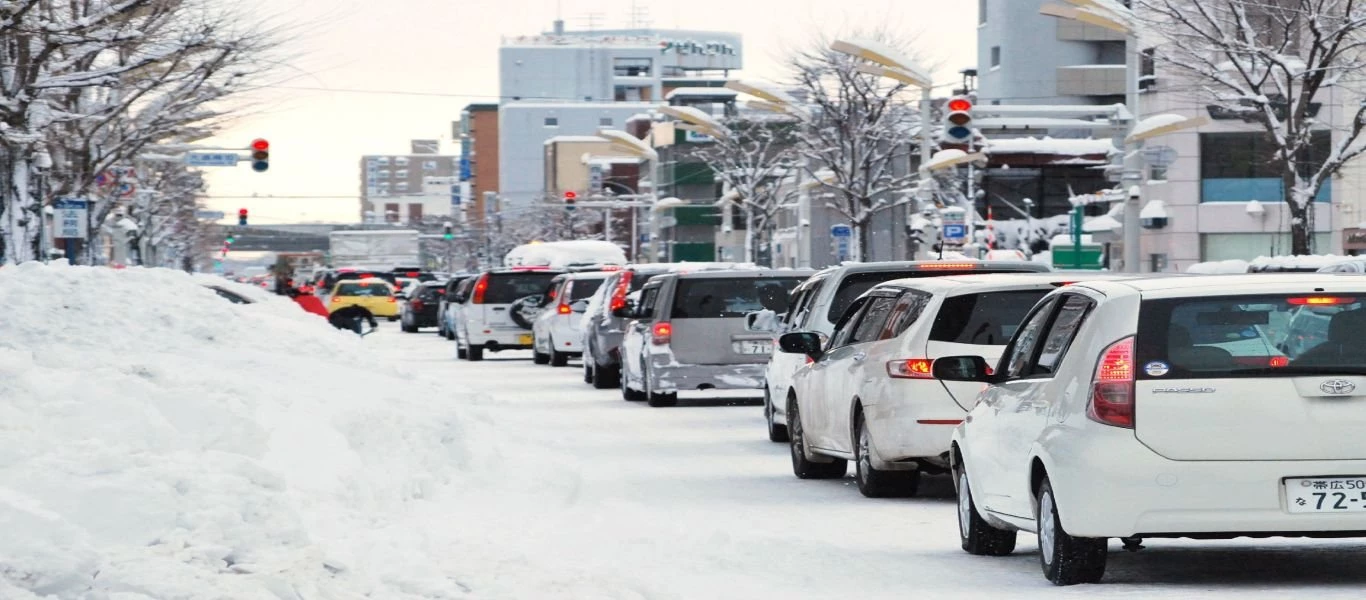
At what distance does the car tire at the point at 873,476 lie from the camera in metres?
13.6

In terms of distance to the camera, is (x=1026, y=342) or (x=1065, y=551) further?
(x=1026, y=342)

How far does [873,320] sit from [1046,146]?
8459cm

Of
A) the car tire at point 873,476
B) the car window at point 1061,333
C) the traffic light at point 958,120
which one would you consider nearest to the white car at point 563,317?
the traffic light at point 958,120

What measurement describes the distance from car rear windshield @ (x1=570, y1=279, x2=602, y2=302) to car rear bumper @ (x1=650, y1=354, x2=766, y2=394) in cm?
1163

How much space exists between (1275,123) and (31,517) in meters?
31.6

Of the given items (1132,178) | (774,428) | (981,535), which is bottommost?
(774,428)

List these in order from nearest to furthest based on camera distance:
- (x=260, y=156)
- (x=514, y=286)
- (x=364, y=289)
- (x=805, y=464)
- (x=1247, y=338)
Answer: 1. (x=1247, y=338)
2. (x=805, y=464)
3. (x=514, y=286)
4. (x=260, y=156)
5. (x=364, y=289)

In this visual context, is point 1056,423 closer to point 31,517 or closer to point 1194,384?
point 1194,384

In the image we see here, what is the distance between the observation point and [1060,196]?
327 feet

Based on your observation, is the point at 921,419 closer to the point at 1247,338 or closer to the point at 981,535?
the point at 981,535

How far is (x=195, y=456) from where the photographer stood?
34.9 feet

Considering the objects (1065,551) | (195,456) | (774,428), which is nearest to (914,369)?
(1065,551)

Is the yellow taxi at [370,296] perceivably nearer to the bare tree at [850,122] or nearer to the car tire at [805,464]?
the bare tree at [850,122]

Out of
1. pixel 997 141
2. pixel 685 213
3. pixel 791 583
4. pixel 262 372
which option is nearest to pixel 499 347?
pixel 262 372
